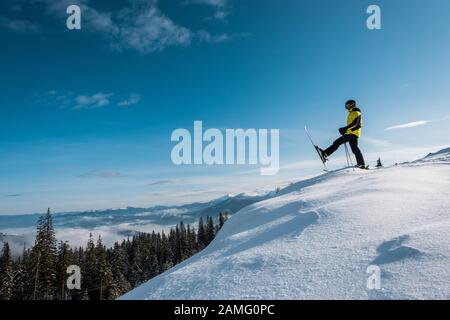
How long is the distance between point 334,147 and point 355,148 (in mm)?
1014

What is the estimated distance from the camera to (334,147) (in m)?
15.2

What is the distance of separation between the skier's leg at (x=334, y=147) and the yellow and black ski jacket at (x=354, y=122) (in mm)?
711

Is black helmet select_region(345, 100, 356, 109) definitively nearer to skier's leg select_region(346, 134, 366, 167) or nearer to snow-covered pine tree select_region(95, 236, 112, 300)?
skier's leg select_region(346, 134, 366, 167)

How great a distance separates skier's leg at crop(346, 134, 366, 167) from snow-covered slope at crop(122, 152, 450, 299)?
6317 millimetres

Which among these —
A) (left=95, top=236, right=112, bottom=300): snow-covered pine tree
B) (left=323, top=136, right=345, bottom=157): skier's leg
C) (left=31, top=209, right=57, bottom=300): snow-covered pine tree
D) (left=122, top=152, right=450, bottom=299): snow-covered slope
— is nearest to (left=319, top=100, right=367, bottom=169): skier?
(left=323, top=136, right=345, bottom=157): skier's leg

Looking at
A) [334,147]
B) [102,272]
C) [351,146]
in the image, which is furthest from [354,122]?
[102,272]

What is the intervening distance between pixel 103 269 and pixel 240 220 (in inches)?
2268

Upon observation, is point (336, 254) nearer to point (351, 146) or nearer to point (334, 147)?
point (351, 146)

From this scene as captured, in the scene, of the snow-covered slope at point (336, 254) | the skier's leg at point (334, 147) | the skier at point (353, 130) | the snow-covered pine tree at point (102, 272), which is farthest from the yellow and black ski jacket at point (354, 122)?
the snow-covered pine tree at point (102, 272)

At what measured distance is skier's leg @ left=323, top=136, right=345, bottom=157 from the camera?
1494 centimetres
